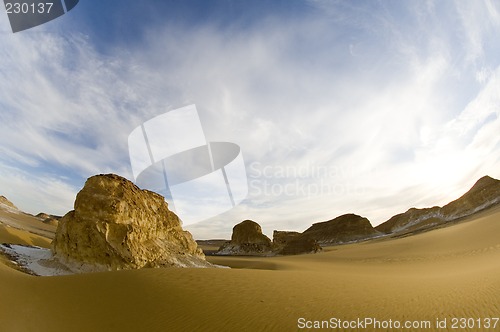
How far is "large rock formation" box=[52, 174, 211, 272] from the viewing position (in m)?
13.5

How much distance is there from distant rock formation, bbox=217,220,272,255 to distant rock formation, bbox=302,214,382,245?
159ft

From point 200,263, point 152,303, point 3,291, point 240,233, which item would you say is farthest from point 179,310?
point 240,233

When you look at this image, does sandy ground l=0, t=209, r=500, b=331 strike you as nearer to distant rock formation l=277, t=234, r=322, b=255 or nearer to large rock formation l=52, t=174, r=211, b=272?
large rock formation l=52, t=174, r=211, b=272

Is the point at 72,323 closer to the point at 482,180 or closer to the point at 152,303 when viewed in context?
the point at 152,303

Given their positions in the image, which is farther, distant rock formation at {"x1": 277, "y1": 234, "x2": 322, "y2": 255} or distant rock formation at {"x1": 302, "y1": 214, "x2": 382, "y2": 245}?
distant rock formation at {"x1": 302, "y1": 214, "x2": 382, "y2": 245}

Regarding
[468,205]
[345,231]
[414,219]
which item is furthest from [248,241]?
[414,219]

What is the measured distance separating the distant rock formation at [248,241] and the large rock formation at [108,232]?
5078 centimetres

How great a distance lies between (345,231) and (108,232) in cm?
11103

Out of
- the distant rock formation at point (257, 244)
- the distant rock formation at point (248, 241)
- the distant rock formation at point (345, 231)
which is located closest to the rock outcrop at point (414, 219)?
the distant rock formation at point (345, 231)

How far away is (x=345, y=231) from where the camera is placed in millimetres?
112312

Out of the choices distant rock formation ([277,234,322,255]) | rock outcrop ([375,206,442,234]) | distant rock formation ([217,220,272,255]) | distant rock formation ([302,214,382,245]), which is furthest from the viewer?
distant rock formation ([302,214,382,245])

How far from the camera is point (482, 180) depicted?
9200cm

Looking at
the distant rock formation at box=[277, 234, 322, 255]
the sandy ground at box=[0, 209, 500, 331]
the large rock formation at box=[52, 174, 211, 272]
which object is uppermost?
the large rock formation at box=[52, 174, 211, 272]

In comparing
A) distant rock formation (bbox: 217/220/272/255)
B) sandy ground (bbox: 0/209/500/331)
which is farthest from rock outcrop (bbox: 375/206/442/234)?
sandy ground (bbox: 0/209/500/331)
